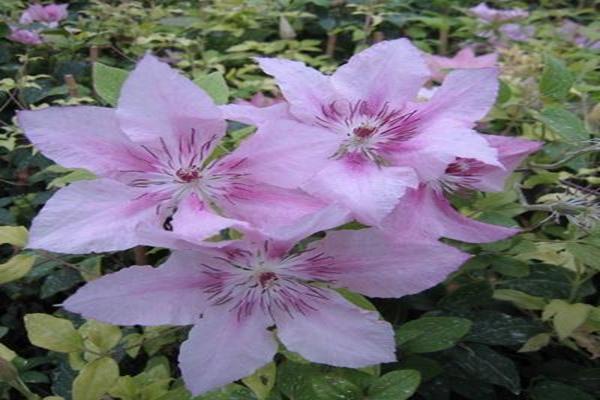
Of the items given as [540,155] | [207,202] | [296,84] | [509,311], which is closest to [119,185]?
[207,202]

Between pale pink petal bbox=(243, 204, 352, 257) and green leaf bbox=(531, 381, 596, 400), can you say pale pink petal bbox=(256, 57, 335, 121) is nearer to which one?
pale pink petal bbox=(243, 204, 352, 257)

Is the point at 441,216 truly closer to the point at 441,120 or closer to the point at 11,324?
the point at 441,120

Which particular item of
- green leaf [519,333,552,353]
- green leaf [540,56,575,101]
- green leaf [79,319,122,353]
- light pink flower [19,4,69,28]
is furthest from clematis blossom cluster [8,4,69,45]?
green leaf [519,333,552,353]

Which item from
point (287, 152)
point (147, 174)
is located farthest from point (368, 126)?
point (147, 174)

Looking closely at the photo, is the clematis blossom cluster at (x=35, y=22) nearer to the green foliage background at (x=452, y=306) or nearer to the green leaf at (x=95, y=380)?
the green foliage background at (x=452, y=306)

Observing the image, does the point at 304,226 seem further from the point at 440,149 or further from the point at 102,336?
the point at 102,336
